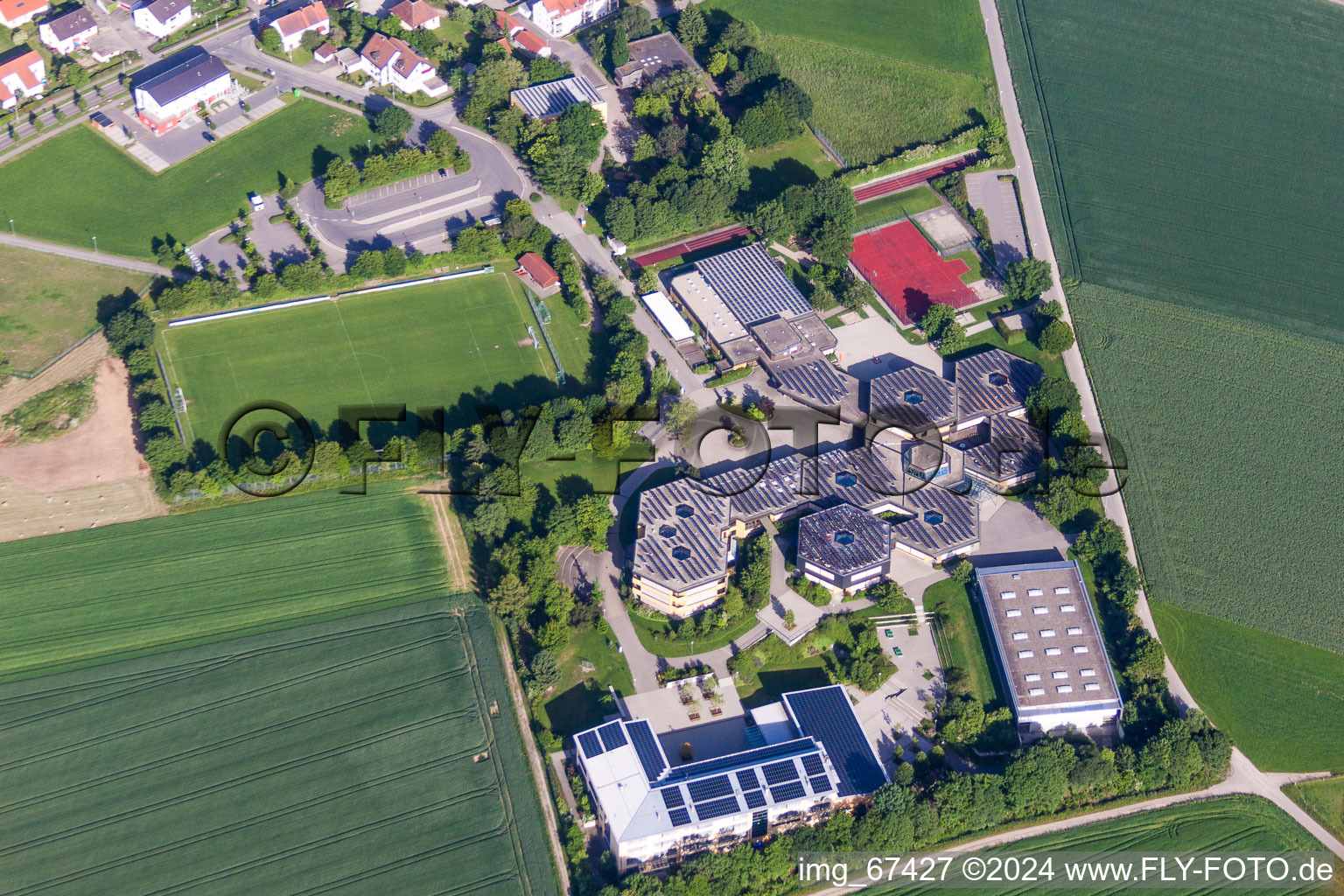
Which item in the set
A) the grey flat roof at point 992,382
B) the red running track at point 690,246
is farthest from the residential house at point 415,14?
the grey flat roof at point 992,382

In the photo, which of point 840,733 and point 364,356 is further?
point 364,356

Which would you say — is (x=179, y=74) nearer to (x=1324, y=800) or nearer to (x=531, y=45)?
(x=531, y=45)

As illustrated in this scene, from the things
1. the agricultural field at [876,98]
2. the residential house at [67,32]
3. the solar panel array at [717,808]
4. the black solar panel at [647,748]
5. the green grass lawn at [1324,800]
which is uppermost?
the residential house at [67,32]

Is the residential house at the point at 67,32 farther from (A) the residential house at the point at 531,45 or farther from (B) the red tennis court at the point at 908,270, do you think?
(B) the red tennis court at the point at 908,270

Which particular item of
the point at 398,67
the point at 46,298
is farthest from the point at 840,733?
the point at 398,67

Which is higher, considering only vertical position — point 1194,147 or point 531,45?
point 531,45

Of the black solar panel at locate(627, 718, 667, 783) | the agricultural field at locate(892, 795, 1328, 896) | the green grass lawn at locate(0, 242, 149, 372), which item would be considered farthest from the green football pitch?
the agricultural field at locate(892, 795, 1328, 896)

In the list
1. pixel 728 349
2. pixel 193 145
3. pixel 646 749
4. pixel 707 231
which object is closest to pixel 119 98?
pixel 193 145
